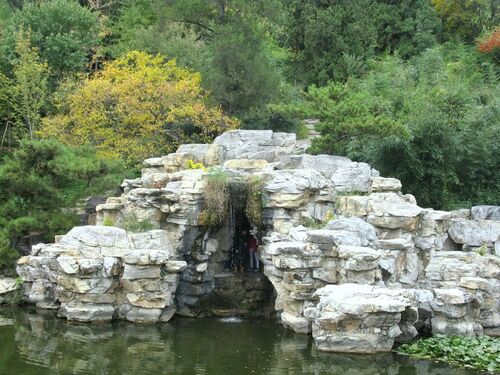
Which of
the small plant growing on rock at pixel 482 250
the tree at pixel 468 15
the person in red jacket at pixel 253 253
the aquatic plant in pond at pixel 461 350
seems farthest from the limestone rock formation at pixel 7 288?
the tree at pixel 468 15

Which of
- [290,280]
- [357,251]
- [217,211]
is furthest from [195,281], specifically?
[357,251]

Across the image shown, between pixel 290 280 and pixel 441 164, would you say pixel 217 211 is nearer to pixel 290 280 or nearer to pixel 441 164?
pixel 290 280

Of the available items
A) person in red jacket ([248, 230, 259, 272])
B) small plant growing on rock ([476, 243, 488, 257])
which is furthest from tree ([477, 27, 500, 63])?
person in red jacket ([248, 230, 259, 272])

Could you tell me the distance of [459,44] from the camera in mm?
37406

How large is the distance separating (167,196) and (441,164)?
925 centimetres

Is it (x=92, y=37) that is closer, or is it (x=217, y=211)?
(x=217, y=211)

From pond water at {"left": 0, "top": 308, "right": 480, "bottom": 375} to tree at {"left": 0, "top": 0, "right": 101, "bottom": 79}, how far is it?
1388cm

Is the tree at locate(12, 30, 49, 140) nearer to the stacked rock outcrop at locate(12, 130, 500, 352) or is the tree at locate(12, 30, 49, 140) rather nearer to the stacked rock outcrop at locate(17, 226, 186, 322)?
the stacked rock outcrop at locate(12, 130, 500, 352)

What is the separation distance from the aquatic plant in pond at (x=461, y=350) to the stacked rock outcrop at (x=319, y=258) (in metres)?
0.40

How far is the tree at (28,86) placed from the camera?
27750mm

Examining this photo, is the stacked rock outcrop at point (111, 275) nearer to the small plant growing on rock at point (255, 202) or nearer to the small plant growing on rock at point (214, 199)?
the small plant growing on rock at point (214, 199)

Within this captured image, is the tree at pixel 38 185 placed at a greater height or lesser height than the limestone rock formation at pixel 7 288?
greater

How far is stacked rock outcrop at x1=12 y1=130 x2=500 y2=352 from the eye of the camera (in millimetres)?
16688

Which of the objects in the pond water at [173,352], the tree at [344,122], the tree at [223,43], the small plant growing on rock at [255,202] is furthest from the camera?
the tree at [223,43]
